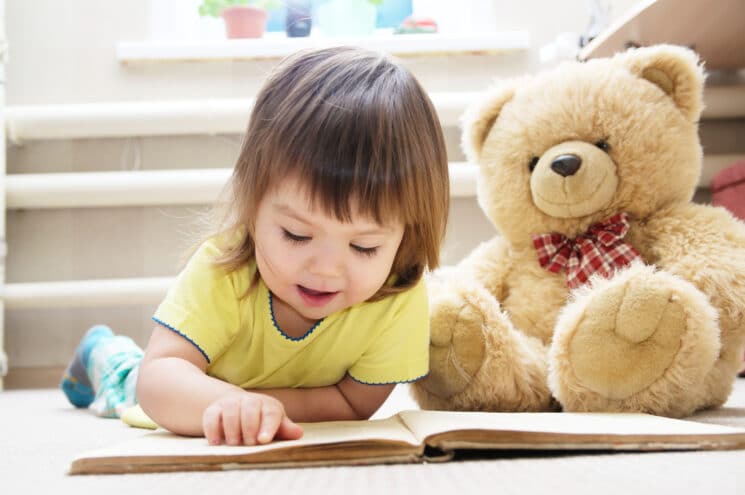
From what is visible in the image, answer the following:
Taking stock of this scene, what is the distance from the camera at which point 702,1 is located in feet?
4.17

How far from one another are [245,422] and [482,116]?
65cm

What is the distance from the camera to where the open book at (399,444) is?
0.50m

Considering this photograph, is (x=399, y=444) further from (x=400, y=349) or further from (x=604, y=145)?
(x=604, y=145)

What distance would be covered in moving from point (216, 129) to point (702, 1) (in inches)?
38.2

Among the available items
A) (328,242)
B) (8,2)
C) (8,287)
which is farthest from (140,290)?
(328,242)

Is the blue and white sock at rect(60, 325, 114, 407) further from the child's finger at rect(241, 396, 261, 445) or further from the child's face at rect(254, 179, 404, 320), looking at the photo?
the child's finger at rect(241, 396, 261, 445)

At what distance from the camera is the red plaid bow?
0.93 meters

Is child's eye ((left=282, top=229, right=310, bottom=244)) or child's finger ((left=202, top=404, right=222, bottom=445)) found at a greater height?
child's eye ((left=282, top=229, right=310, bottom=244))

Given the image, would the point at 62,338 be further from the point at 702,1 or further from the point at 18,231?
the point at 702,1

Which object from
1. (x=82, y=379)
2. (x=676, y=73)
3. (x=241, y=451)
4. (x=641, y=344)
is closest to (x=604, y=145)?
(x=676, y=73)

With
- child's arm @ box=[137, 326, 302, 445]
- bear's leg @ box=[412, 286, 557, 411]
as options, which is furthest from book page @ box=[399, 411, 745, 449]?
bear's leg @ box=[412, 286, 557, 411]

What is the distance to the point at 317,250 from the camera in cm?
65

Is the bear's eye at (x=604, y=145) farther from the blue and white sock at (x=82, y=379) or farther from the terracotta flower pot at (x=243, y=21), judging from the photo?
the terracotta flower pot at (x=243, y=21)

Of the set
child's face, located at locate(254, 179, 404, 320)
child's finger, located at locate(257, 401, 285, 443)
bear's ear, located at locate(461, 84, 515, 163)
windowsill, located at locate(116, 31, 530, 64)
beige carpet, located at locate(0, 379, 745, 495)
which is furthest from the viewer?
windowsill, located at locate(116, 31, 530, 64)
